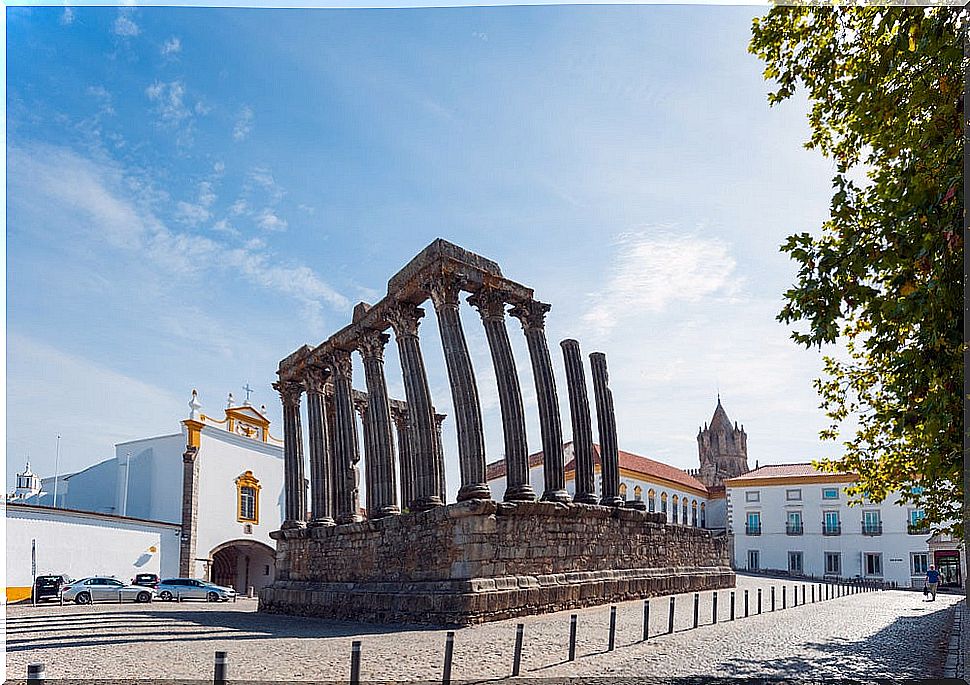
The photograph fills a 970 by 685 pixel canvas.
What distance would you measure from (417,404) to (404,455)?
8.75m

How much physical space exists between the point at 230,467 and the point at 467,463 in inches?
875

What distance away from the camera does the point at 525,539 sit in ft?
55.7

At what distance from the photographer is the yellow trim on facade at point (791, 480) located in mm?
48853

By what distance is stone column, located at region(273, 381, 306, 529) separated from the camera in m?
26.9

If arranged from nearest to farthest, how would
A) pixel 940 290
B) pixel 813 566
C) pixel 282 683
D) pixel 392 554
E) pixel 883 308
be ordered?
pixel 940 290, pixel 883 308, pixel 282 683, pixel 392 554, pixel 813 566

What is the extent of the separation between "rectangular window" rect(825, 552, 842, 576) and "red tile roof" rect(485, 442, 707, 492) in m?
10.3

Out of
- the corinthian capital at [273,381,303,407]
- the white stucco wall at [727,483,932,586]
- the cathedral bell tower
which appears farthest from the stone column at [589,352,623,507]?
the cathedral bell tower

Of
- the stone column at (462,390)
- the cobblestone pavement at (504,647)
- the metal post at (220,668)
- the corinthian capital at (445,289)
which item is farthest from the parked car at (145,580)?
the metal post at (220,668)

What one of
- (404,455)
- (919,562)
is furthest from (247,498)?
(919,562)

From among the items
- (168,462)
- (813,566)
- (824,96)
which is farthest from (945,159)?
(813,566)

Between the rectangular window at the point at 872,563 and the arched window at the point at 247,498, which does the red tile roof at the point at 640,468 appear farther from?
the arched window at the point at 247,498

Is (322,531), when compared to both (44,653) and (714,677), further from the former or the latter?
(714,677)

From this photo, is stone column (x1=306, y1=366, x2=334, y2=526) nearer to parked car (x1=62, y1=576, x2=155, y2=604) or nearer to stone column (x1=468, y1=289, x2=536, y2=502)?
parked car (x1=62, y1=576, x2=155, y2=604)

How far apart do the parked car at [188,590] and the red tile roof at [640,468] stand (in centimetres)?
2122
